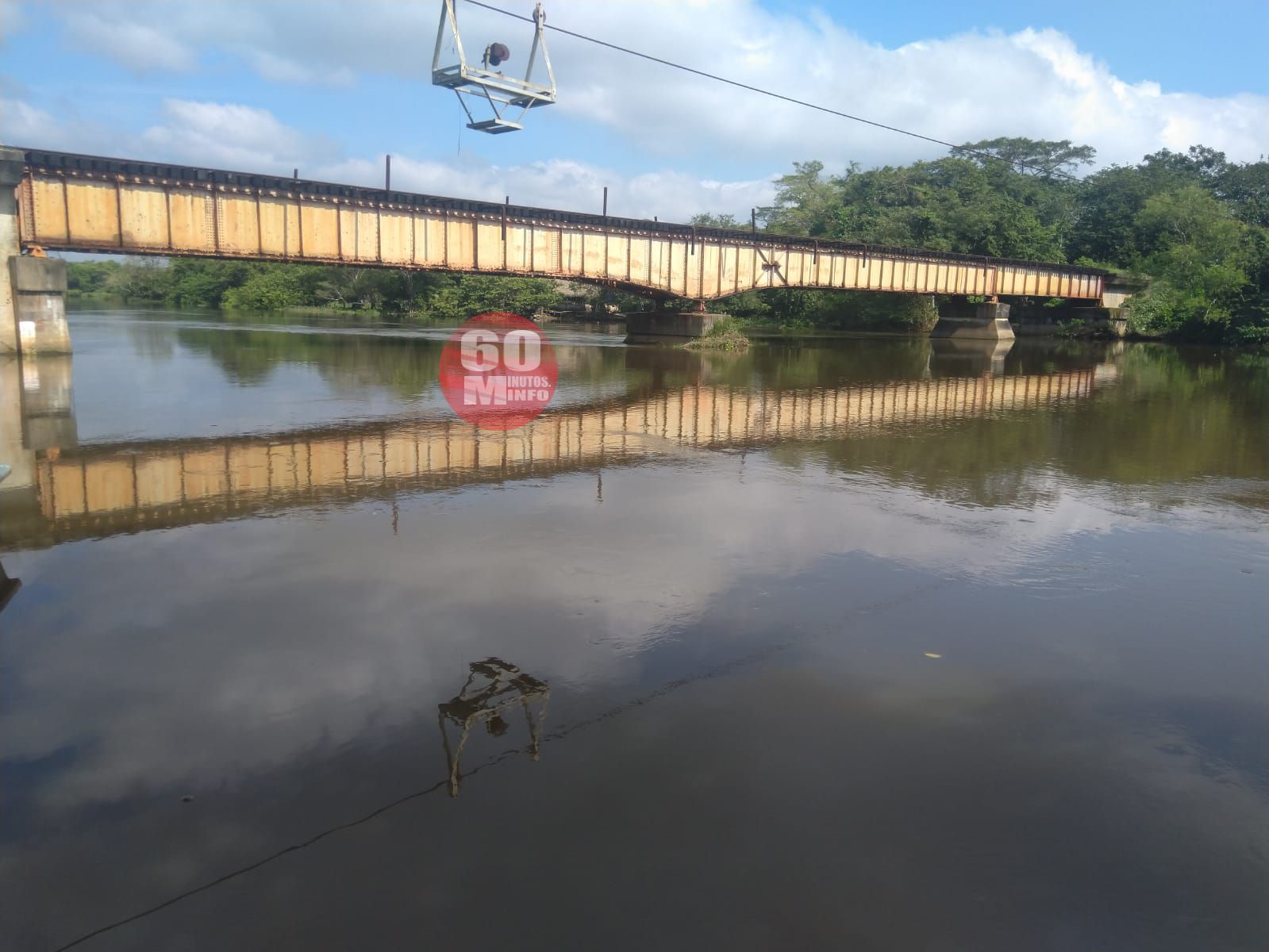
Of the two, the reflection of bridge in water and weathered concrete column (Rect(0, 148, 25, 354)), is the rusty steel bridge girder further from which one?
the reflection of bridge in water

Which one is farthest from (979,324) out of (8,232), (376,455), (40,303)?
(376,455)

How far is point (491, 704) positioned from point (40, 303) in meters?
23.2

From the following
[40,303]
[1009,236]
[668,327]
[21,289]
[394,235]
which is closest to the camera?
[21,289]

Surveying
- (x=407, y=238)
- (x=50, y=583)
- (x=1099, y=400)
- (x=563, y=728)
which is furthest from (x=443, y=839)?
(x=407, y=238)

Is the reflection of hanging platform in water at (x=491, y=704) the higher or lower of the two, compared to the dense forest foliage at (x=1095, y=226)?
lower

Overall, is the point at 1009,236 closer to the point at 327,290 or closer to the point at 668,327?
the point at 668,327

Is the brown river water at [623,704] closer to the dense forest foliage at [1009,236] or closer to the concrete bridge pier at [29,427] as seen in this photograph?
the concrete bridge pier at [29,427]

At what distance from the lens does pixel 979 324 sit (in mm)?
50594

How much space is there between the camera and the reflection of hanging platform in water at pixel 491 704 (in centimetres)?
429

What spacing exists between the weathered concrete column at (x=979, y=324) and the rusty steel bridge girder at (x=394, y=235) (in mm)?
7325

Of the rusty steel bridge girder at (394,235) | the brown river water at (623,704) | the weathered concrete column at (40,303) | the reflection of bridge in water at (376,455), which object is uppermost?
the rusty steel bridge girder at (394,235)

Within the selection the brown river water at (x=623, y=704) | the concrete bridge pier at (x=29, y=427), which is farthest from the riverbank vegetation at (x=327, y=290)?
the brown river water at (x=623, y=704)

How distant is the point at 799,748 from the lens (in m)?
4.32

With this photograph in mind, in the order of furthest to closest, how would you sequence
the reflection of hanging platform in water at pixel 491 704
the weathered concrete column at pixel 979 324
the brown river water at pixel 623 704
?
1. the weathered concrete column at pixel 979 324
2. the reflection of hanging platform in water at pixel 491 704
3. the brown river water at pixel 623 704
